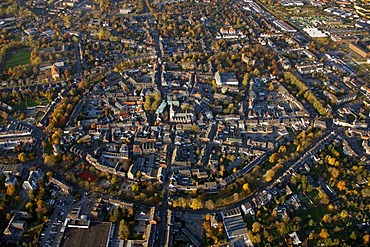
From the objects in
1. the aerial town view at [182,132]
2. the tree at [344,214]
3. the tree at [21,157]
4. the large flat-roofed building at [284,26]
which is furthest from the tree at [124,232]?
the large flat-roofed building at [284,26]

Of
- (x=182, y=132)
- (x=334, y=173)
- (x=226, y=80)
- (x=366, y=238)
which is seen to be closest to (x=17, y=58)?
(x=182, y=132)

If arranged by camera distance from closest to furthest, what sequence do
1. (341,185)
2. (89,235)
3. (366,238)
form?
1. (366,238)
2. (89,235)
3. (341,185)

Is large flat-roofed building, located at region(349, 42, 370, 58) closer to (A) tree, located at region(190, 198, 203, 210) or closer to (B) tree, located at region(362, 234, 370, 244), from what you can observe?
(B) tree, located at region(362, 234, 370, 244)

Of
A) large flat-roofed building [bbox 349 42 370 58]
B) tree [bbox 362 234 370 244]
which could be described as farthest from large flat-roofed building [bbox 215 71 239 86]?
tree [bbox 362 234 370 244]

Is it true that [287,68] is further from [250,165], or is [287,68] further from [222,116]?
[250,165]

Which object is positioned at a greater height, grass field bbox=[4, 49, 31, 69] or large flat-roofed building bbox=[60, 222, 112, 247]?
large flat-roofed building bbox=[60, 222, 112, 247]

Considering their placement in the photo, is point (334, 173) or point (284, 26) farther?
point (284, 26)

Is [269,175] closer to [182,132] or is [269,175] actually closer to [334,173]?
[334,173]
